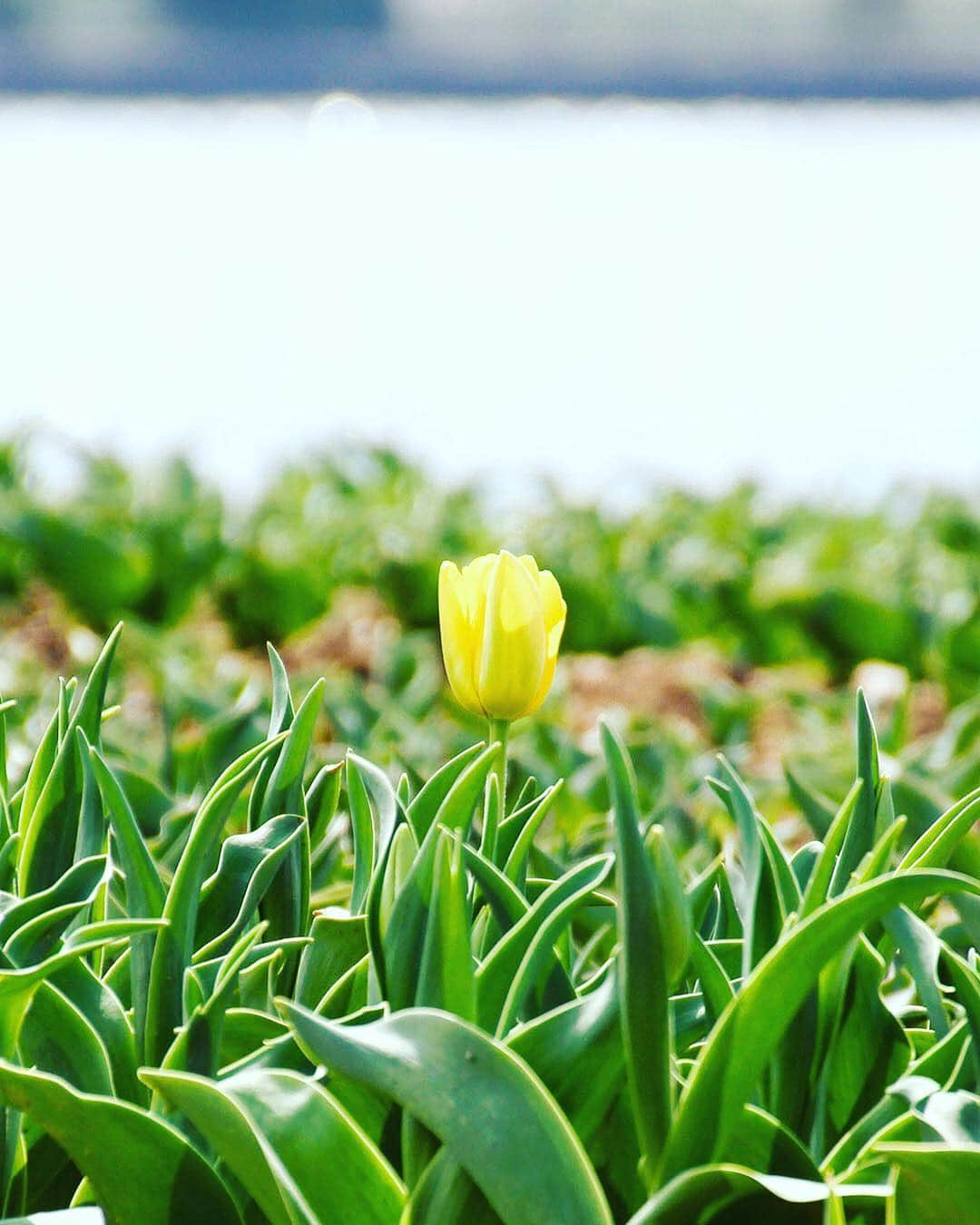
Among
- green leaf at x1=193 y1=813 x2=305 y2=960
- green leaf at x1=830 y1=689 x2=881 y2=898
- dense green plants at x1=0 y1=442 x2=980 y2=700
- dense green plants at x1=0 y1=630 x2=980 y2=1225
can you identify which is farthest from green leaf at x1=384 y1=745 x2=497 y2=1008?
dense green plants at x1=0 y1=442 x2=980 y2=700

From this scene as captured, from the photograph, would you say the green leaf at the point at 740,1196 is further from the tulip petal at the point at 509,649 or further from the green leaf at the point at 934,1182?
the tulip petal at the point at 509,649

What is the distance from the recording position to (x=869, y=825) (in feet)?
2.73

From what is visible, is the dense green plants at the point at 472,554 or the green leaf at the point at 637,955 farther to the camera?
the dense green plants at the point at 472,554

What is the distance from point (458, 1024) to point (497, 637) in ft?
1.21

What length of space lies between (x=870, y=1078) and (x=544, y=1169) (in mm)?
247

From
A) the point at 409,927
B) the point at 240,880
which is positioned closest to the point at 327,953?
the point at 240,880

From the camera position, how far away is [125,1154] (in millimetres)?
684

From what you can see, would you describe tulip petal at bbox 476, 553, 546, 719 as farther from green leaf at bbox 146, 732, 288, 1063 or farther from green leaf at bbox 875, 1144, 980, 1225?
green leaf at bbox 875, 1144, 980, 1225

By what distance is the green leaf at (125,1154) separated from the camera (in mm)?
661

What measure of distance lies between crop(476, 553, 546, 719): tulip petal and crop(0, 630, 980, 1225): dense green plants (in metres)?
0.06

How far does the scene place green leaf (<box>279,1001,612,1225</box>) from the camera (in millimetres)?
609

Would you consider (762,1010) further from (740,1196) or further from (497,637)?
(497,637)

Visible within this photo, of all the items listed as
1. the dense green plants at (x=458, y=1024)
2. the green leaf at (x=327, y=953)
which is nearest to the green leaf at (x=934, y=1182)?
the dense green plants at (x=458, y=1024)

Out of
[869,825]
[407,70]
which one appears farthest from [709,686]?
[407,70]
